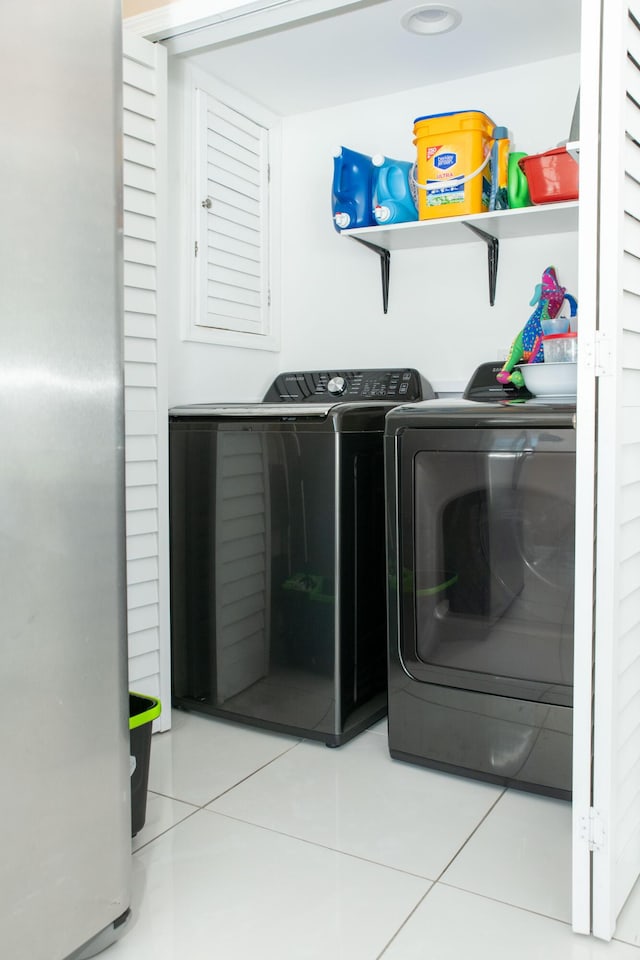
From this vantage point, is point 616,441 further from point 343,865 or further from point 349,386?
point 349,386

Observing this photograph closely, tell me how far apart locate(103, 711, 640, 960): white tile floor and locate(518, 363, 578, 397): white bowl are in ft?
3.13

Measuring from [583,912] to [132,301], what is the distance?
171cm

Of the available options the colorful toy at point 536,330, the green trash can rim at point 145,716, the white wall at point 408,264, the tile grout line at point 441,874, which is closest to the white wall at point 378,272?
the white wall at point 408,264

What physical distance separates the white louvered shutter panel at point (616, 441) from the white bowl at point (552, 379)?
475 millimetres

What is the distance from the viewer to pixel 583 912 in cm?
139

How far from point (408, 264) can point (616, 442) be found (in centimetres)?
158

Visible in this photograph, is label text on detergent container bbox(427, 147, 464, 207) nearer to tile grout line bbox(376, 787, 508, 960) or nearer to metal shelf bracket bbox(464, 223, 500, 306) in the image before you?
metal shelf bracket bbox(464, 223, 500, 306)

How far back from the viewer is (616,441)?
1305 mm

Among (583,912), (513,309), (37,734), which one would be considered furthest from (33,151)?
(513,309)

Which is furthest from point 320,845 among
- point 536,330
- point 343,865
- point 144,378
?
point 536,330

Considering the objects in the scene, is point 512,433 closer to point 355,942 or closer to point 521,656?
point 521,656

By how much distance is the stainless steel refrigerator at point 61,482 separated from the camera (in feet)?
3.76

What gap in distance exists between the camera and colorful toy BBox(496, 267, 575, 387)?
2227mm

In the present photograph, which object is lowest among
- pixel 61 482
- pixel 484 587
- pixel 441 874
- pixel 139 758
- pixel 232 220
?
pixel 441 874
